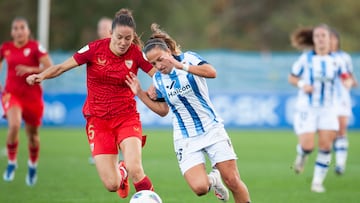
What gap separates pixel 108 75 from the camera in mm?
9508

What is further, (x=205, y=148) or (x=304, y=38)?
(x=304, y=38)

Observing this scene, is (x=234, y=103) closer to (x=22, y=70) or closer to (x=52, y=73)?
(x=22, y=70)

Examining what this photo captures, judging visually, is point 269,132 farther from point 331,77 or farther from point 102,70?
point 102,70

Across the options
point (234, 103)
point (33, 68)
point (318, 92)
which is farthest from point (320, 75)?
point (234, 103)

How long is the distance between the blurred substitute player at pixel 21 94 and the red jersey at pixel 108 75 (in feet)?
12.2

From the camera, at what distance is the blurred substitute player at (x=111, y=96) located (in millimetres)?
9359

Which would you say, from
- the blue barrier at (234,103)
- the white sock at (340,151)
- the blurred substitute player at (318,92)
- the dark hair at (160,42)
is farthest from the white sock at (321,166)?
the blue barrier at (234,103)

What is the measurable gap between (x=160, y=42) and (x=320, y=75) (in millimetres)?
4598

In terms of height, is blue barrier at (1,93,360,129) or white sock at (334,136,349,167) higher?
blue barrier at (1,93,360,129)

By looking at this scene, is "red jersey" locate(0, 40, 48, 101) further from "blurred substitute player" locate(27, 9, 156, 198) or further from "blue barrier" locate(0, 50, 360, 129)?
"blue barrier" locate(0, 50, 360, 129)

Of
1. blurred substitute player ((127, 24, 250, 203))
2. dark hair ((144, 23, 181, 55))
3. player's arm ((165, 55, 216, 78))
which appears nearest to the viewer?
player's arm ((165, 55, 216, 78))

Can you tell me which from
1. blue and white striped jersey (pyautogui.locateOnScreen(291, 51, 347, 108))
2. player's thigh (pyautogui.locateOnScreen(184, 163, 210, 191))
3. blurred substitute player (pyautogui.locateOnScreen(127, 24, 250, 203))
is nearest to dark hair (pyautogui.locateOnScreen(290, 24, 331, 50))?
blue and white striped jersey (pyautogui.locateOnScreen(291, 51, 347, 108))

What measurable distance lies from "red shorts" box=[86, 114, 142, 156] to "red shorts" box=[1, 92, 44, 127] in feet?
13.3

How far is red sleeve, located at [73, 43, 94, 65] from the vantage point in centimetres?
944
